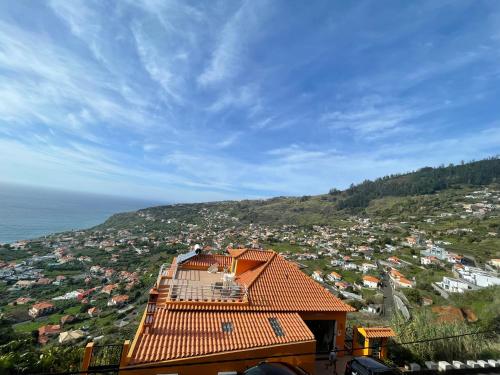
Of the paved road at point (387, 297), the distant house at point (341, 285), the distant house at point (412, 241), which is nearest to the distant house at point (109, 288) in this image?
the distant house at point (341, 285)

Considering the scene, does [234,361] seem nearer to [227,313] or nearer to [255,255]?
[227,313]

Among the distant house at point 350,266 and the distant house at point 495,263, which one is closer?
the distant house at point 495,263

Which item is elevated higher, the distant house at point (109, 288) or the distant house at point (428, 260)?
the distant house at point (428, 260)

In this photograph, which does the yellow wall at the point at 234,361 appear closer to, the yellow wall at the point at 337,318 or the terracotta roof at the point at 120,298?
the yellow wall at the point at 337,318

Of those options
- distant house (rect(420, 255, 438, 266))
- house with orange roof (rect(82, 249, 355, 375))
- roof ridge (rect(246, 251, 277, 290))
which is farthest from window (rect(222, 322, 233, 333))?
distant house (rect(420, 255, 438, 266))

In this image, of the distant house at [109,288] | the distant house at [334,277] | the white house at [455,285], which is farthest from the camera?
the distant house at [334,277]

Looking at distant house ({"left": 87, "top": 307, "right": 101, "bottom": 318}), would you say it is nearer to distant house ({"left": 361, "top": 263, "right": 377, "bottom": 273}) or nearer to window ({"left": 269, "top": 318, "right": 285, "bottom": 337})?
window ({"left": 269, "top": 318, "right": 285, "bottom": 337})

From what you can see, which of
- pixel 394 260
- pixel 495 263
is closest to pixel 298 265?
pixel 394 260

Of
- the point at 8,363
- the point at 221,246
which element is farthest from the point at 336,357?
the point at 221,246

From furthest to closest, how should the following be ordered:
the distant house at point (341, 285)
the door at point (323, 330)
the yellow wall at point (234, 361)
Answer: the distant house at point (341, 285) < the door at point (323, 330) < the yellow wall at point (234, 361)
